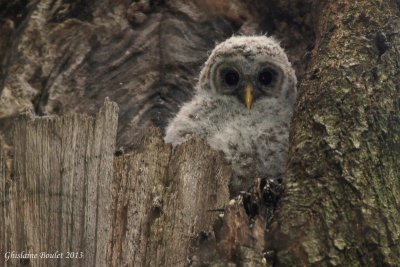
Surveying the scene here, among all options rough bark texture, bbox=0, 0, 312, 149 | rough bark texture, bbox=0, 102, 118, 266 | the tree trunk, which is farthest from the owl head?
rough bark texture, bbox=0, 102, 118, 266

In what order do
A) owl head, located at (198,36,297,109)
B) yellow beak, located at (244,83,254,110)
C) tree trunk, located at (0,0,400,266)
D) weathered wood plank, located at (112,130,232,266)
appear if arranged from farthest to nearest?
owl head, located at (198,36,297,109), yellow beak, located at (244,83,254,110), weathered wood plank, located at (112,130,232,266), tree trunk, located at (0,0,400,266)

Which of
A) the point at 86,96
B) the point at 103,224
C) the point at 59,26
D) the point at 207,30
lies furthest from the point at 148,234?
the point at 207,30

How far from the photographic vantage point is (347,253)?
267 centimetres

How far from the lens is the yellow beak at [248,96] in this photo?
176 inches

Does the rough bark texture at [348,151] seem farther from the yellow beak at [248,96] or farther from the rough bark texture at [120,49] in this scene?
the rough bark texture at [120,49]

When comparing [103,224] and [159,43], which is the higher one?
[159,43]

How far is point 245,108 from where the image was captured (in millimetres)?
4500

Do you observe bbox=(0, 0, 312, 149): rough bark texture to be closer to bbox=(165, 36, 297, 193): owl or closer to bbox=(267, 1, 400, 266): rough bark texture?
bbox=(165, 36, 297, 193): owl

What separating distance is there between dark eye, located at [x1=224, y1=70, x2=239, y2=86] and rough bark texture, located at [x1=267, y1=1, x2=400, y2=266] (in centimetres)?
95

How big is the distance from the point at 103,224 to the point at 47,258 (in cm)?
26

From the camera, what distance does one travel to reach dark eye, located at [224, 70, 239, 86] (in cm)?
471

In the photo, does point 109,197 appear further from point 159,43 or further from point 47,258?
point 159,43

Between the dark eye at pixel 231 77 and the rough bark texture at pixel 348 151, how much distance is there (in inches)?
37.5

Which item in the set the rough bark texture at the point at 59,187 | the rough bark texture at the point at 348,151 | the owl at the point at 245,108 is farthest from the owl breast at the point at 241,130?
the rough bark texture at the point at 59,187
